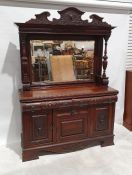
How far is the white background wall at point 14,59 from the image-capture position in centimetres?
259

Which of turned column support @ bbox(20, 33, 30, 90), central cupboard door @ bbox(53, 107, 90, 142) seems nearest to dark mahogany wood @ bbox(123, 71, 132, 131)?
central cupboard door @ bbox(53, 107, 90, 142)

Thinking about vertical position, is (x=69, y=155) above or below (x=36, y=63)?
below

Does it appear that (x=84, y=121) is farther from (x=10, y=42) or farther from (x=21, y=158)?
(x=10, y=42)

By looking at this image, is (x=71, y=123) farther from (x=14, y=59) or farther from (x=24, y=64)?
(x=14, y=59)

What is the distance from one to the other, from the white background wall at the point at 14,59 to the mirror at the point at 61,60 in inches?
10.6

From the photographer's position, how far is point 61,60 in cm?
275

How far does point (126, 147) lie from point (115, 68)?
3.87 feet

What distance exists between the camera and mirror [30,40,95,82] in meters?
2.65

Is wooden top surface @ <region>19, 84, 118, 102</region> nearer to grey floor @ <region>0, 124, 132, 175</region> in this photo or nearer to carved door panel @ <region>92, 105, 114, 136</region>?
carved door panel @ <region>92, 105, 114, 136</region>

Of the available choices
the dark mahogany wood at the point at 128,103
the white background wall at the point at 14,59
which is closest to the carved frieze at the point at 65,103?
the white background wall at the point at 14,59

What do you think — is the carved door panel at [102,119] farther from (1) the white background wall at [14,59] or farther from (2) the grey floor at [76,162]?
(1) the white background wall at [14,59]

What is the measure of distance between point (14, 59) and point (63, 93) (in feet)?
2.60

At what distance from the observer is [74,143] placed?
2.59 meters

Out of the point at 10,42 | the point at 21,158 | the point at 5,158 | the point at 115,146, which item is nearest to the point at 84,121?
the point at 115,146
